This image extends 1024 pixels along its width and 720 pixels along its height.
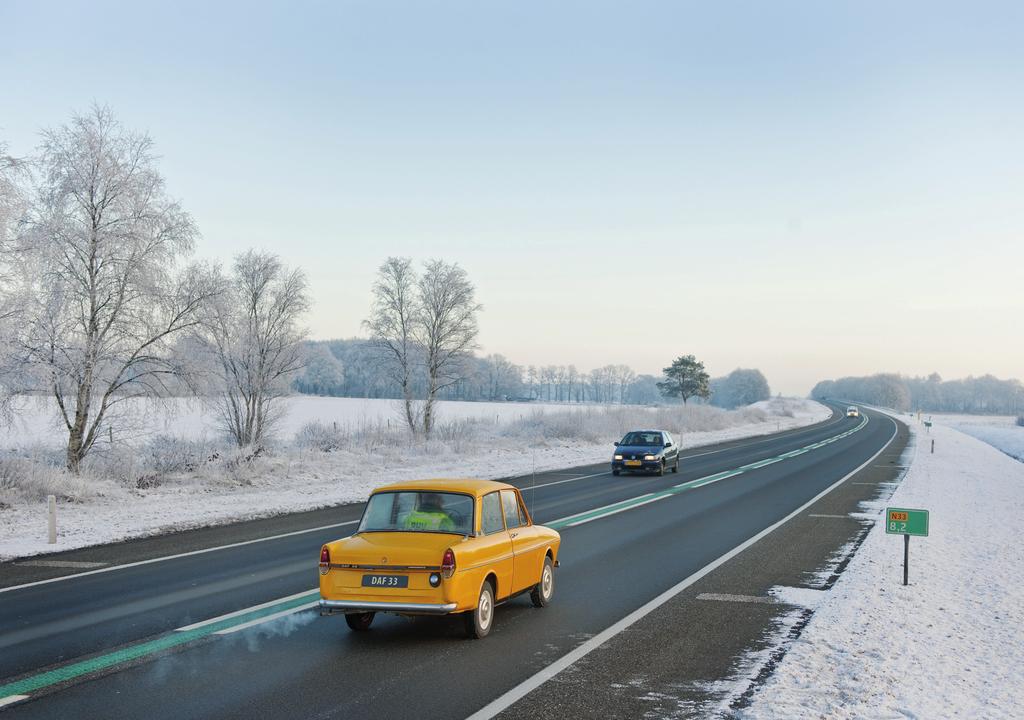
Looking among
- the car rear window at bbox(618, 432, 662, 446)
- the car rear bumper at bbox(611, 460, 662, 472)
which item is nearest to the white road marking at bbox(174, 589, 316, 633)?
the car rear bumper at bbox(611, 460, 662, 472)

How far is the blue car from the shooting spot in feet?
103

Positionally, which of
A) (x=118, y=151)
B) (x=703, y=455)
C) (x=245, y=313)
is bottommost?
(x=703, y=455)

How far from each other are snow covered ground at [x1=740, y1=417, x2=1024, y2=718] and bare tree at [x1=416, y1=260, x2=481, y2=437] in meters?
38.0

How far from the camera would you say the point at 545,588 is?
1048 cm

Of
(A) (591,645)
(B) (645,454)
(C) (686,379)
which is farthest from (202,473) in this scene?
(C) (686,379)

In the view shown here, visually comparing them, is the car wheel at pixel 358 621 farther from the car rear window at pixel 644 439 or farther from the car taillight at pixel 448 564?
the car rear window at pixel 644 439

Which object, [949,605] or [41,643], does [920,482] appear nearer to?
[949,605]

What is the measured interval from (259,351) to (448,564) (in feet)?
104

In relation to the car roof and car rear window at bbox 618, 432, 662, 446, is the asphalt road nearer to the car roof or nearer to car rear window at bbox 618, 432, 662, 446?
the car roof

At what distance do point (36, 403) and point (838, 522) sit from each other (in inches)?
781

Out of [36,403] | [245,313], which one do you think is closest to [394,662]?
[36,403]

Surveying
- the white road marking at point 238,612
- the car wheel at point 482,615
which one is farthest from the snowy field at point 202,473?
the car wheel at point 482,615

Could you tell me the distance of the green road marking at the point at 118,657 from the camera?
691cm

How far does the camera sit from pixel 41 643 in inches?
329
